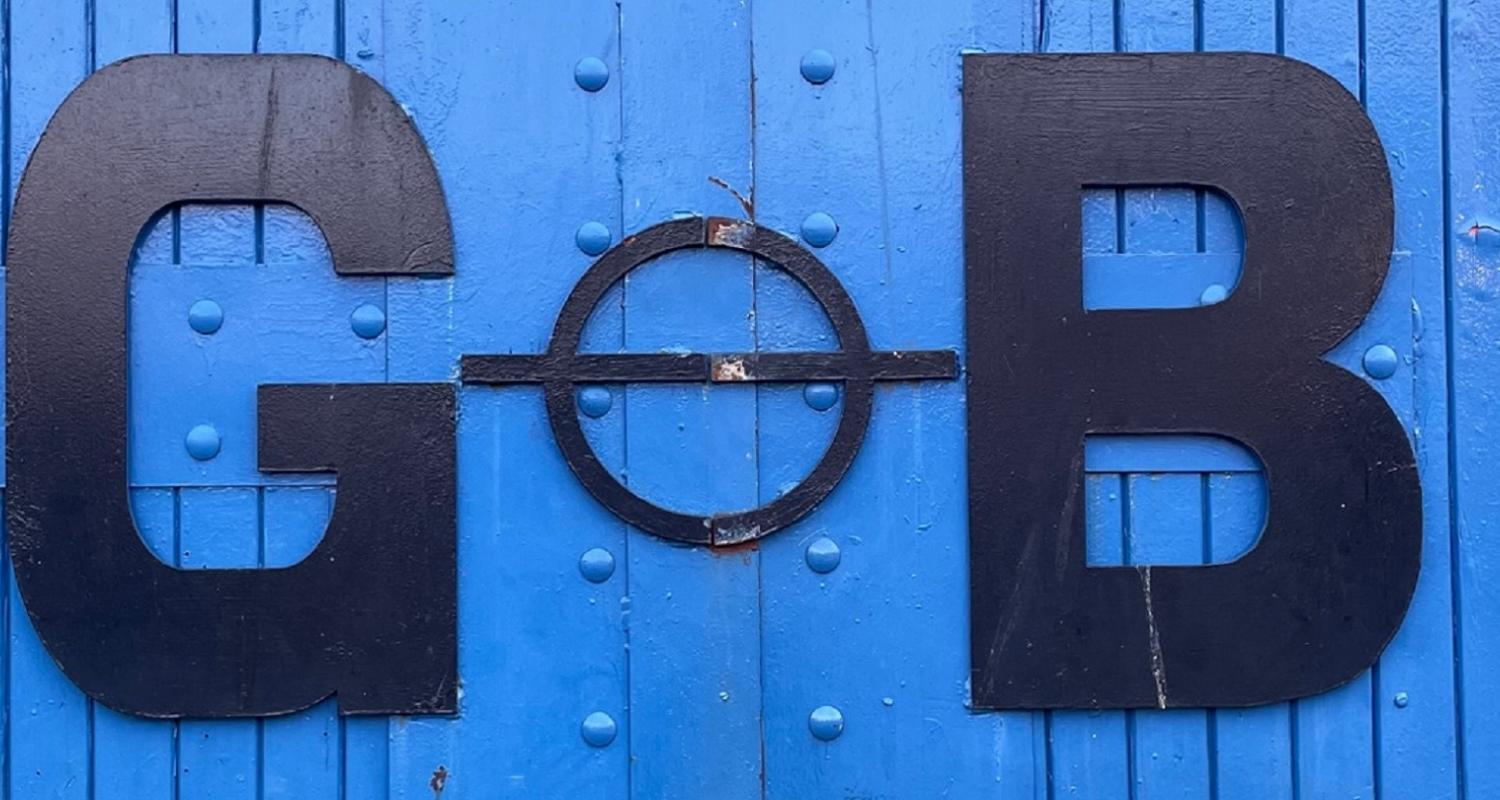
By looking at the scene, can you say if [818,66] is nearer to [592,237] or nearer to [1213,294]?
[592,237]

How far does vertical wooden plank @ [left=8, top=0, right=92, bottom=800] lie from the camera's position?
1521 millimetres

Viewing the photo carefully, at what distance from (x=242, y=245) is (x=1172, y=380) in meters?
1.08

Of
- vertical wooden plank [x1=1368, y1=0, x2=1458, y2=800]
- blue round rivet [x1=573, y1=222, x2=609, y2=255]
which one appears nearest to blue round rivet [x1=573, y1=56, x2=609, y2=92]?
blue round rivet [x1=573, y1=222, x2=609, y2=255]

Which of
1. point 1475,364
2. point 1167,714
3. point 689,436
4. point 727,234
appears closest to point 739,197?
point 727,234

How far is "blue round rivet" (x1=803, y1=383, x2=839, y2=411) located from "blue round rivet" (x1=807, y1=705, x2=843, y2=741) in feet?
1.14

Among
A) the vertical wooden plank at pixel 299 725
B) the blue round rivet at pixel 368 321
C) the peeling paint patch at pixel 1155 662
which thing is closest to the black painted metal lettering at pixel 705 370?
the blue round rivet at pixel 368 321

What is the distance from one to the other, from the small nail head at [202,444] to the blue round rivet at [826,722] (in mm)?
748

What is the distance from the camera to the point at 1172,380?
60.2 inches

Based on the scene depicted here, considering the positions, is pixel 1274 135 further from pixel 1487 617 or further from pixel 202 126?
pixel 202 126

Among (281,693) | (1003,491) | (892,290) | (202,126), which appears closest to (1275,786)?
(1003,491)

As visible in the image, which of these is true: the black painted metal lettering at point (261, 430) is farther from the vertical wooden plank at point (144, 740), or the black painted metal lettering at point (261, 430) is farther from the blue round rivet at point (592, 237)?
the blue round rivet at point (592, 237)

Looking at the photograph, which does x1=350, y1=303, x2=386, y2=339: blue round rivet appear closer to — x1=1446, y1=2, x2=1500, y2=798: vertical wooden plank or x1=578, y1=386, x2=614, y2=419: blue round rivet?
x1=578, y1=386, x2=614, y2=419: blue round rivet

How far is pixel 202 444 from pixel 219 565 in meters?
0.14

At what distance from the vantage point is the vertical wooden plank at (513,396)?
1.53 m
